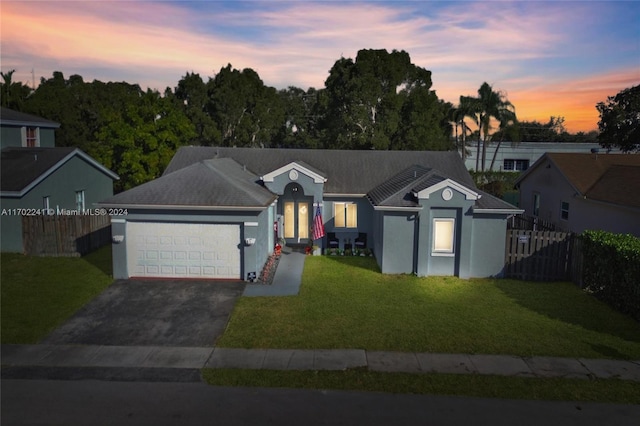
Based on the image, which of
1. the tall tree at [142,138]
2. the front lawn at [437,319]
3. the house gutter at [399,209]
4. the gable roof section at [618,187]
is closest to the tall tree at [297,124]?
the tall tree at [142,138]

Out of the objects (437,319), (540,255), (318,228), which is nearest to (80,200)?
(318,228)

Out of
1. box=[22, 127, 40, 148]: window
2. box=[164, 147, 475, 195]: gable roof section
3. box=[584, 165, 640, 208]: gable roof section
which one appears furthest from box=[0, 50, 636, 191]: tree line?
box=[584, 165, 640, 208]: gable roof section

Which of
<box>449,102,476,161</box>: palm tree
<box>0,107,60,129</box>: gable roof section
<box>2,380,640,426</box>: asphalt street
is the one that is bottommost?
<box>2,380,640,426</box>: asphalt street

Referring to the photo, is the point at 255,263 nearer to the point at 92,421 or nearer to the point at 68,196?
the point at 92,421

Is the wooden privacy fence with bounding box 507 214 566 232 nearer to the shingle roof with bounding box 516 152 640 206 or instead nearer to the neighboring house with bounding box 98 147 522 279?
the shingle roof with bounding box 516 152 640 206

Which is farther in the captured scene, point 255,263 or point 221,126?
point 221,126

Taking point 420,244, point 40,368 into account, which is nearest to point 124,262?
point 40,368

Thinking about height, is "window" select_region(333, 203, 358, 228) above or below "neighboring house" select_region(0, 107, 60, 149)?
below
